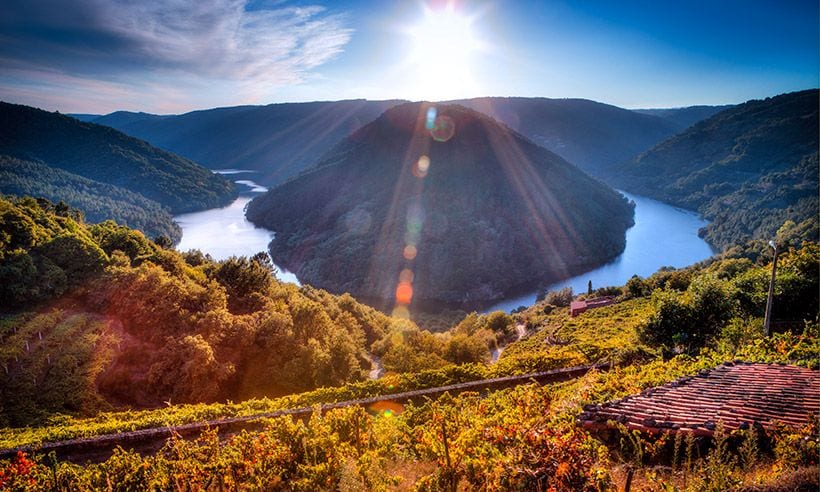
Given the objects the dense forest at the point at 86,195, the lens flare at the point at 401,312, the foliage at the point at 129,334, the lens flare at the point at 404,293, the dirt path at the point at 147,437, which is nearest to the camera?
the dirt path at the point at 147,437

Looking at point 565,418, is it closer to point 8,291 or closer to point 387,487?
point 387,487

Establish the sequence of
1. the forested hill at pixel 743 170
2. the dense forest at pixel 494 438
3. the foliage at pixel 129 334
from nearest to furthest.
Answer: the dense forest at pixel 494 438 → the foliage at pixel 129 334 → the forested hill at pixel 743 170

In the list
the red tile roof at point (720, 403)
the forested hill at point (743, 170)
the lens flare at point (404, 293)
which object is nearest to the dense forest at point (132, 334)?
the red tile roof at point (720, 403)

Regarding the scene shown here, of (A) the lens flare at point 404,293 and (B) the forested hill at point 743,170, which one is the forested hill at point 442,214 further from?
(B) the forested hill at point 743,170

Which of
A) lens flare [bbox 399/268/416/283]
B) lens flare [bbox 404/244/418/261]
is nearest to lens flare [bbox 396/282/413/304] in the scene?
lens flare [bbox 399/268/416/283]

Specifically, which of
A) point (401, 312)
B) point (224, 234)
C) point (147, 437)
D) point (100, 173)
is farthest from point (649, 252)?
point (100, 173)

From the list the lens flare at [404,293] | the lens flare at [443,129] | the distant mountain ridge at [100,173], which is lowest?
the lens flare at [404,293]
